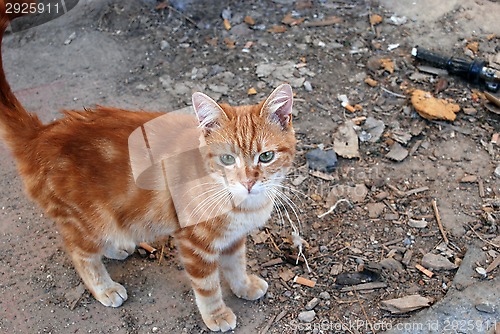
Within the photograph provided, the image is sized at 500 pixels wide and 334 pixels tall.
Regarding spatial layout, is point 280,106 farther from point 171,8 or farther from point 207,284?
point 171,8

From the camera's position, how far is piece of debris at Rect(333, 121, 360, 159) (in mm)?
4227

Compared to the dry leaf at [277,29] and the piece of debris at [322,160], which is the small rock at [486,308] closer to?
the piece of debris at [322,160]

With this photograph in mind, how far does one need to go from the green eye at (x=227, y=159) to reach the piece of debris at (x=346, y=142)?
1552 millimetres

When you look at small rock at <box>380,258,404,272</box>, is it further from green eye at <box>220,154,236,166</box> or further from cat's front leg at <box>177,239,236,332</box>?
green eye at <box>220,154,236,166</box>

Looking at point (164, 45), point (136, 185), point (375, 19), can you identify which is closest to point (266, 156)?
point (136, 185)

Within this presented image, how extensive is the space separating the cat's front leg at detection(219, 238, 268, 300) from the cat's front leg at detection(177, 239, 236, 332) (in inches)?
5.6

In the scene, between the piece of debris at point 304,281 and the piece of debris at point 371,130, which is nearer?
the piece of debris at point 304,281

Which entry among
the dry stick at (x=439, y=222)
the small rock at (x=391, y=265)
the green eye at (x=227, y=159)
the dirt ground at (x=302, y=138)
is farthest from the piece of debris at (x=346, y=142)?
the green eye at (x=227, y=159)

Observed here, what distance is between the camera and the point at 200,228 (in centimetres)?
295

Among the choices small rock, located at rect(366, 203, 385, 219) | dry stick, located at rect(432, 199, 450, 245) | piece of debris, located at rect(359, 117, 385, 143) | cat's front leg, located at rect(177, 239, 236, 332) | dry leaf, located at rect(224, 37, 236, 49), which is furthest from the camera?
dry leaf, located at rect(224, 37, 236, 49)

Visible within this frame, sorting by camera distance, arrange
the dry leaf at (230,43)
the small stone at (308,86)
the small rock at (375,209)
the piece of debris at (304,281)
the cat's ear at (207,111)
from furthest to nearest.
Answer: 1. the dry leaf at (230,43)
2. the small stone at (308,86)
3. the small rock at (375,209)
4. the piece of debris at (304,281)
5. the cat's ear at (207,111)

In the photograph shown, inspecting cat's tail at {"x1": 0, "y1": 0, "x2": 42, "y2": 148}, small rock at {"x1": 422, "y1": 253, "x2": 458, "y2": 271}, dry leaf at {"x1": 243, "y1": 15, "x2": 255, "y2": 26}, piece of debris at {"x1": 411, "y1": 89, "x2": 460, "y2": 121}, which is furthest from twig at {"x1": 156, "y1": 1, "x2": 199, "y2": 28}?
small rock at {"x1": 422, "y1": 253, "x2": 458, "y2": 271}

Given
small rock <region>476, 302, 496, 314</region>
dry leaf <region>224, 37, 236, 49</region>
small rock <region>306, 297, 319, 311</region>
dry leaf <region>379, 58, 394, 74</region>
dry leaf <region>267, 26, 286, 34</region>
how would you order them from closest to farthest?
small rock <region>476, 302, 496, 314</region>, small rock <region>306, 297, 319, 311</region>, dry leaf <region>379, 58, 394, 74</region>, dry leaf <region>224, 37, 236, 49</region>, dry leaf <region>267, 26, 286, 34</region>

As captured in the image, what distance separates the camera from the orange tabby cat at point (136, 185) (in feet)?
9.30
